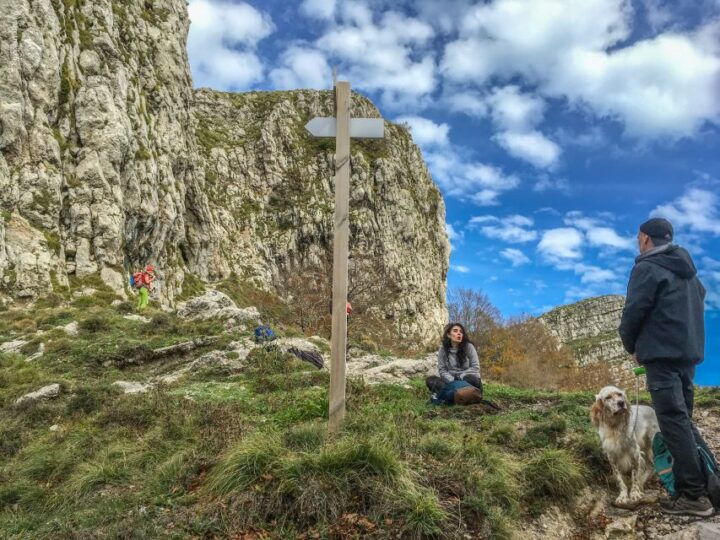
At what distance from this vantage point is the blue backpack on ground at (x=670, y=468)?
3971mm

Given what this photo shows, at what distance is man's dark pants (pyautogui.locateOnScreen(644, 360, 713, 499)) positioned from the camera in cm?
395

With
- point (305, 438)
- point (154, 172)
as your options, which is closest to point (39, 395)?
point (305, 438)

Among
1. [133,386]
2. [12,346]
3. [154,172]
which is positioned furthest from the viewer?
[154,172]

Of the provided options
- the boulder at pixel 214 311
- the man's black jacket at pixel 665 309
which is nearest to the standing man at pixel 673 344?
the man's black jacket at pixel 665 309

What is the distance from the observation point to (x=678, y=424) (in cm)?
397

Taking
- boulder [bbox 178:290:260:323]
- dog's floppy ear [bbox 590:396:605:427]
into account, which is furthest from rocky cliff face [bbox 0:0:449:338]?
dog's floppy ear [bbox 590:396:605:427]

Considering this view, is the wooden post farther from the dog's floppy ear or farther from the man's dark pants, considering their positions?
the man's dark pants

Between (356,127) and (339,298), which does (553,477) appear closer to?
(339,298)

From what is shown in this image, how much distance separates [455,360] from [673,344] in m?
4.56

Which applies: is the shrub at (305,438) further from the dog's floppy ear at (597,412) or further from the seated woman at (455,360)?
the seated woman at (455,360)

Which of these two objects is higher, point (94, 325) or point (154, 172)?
point (154, 172)

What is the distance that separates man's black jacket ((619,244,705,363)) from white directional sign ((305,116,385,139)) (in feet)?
9.46

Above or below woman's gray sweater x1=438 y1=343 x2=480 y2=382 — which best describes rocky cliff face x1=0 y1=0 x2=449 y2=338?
above

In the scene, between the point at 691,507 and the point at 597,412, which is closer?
the point at 691,507
